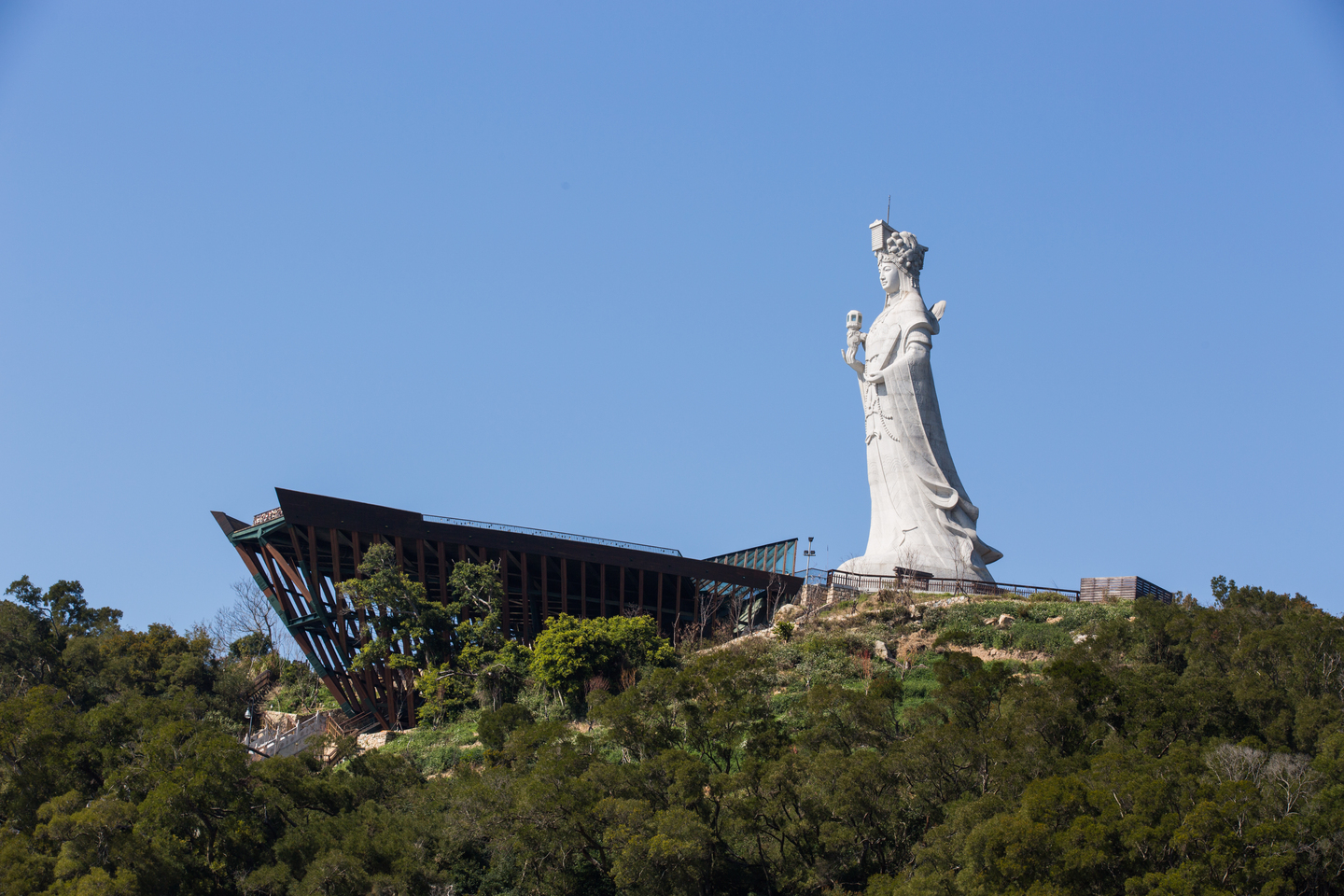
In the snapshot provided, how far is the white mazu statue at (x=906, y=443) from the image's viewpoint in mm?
43594

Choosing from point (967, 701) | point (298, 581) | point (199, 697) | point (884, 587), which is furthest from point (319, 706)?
point (967, 701)

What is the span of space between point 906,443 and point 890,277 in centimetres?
618

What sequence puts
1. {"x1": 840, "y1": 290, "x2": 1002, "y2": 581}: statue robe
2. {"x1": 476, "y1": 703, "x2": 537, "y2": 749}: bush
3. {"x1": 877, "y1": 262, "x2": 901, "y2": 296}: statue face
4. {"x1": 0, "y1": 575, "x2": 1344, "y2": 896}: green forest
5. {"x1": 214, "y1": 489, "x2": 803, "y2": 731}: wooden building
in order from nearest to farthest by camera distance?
{"x1": 0, "y1": 575, "x2": 1344, "y2": 896}: green forest
{"x1": 476, "y1": 703, "x2": 537, "y2": 749}: bush
{"x1": 214, "y1": 489, "x2": 803, "y2": 731}: wooden building
{"x1": 840, "y1": 290, "x2": 1002, "y2": 581}: statue robe
{"x1": 877, "y1": 262, "x2": 901, "y2": 296}: statue face

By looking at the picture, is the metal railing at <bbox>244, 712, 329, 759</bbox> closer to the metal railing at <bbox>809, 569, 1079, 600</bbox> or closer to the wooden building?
the wooden building

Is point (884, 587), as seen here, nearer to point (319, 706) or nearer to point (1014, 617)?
point (1014, 617)

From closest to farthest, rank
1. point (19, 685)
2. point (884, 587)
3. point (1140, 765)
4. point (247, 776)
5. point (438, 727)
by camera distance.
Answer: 1. point (1140, 765)
2. point (247, 776)
3. point (438, 727)
4. point (19, 685)
5. point (884, 587)

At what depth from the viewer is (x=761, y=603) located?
44594mm

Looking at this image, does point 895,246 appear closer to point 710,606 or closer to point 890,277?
point 890,277

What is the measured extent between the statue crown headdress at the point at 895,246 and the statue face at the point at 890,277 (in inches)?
7.9

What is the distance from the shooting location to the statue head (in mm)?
46906

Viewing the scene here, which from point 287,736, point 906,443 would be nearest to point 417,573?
point 287,736

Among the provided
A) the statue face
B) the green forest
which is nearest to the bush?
the green forest

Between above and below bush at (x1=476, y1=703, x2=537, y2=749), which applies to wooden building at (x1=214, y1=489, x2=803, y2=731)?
above

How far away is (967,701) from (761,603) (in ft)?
64.9
